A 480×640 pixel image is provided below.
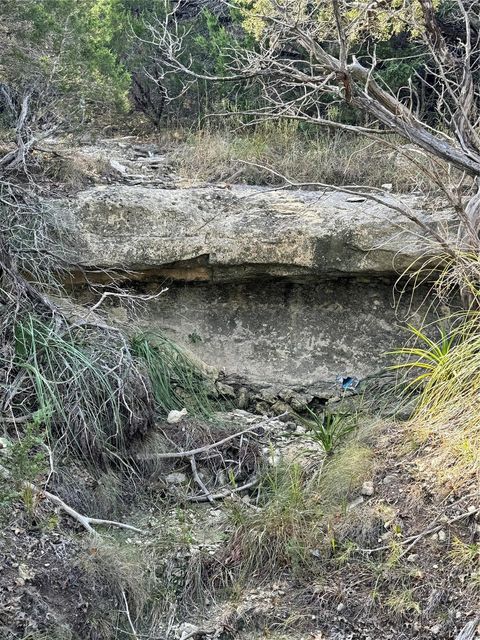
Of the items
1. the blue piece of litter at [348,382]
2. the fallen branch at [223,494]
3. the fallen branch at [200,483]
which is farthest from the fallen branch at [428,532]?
the blue piece of litter at [348,382]

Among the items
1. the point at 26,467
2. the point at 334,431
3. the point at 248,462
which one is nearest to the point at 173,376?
the point at 248,462

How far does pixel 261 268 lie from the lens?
617 cm

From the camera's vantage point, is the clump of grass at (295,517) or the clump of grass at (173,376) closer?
the clump of grass at (295,517)

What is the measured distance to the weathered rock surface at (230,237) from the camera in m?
6.02

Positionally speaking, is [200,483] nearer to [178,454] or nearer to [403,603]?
[178,454]

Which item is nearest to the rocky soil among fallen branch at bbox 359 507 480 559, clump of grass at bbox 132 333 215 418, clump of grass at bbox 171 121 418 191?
fallen branch at bbox 359 507 480 559

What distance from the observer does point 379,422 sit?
5.14 m

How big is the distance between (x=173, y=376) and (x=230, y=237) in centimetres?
108

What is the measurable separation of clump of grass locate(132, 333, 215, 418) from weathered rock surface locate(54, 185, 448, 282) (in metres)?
0.60

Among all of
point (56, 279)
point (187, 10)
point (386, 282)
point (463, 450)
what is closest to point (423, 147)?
point (386, 282)

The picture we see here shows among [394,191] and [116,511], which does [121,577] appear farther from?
[394,191]

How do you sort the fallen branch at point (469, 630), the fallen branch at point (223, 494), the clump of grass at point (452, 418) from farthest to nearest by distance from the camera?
the fallen branch at point (223, 494)
the clump of grass at point (452, 418)
the fallen branch at point (469, 630)

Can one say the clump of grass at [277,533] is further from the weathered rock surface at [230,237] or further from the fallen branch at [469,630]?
the weathered rock surface at [230,237]

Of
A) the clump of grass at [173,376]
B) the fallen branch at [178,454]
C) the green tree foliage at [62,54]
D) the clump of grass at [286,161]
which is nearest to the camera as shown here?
the fallen branch at [178,454]
